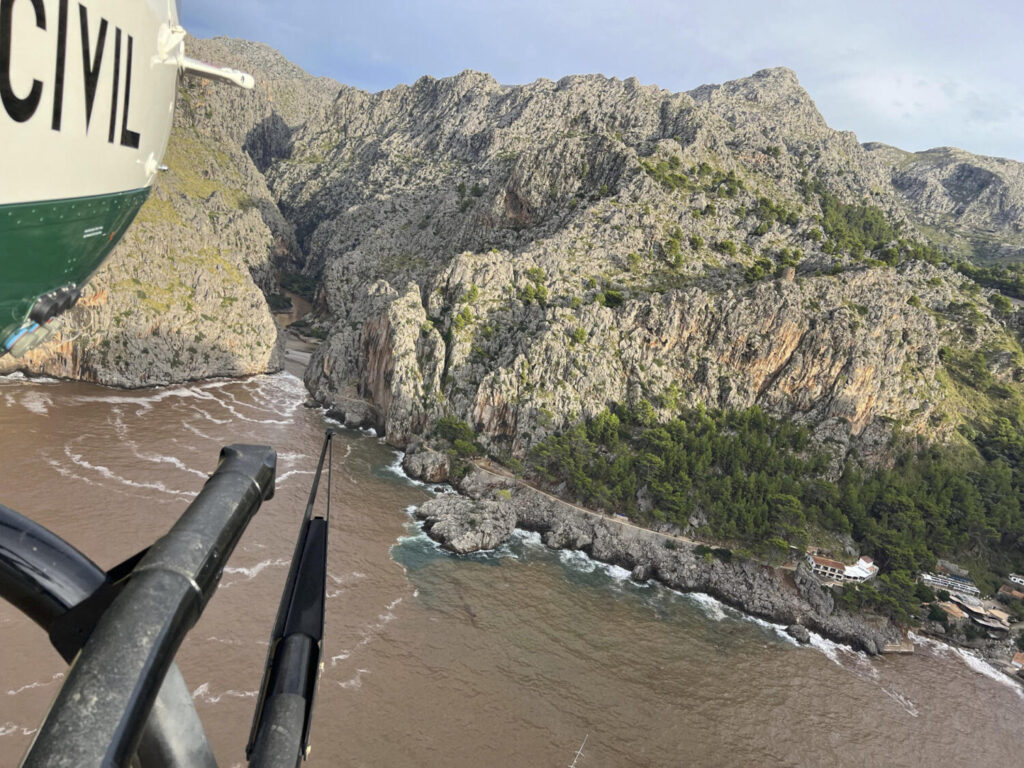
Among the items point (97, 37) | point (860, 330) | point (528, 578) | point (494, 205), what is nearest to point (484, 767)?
point (528, 578)

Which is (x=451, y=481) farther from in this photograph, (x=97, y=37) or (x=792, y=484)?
(x=97, y=37)

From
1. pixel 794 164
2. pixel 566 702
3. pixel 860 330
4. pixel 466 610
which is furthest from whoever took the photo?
pixel 794 164

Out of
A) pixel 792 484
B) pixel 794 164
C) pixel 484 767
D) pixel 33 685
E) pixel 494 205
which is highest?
pixel 794 164

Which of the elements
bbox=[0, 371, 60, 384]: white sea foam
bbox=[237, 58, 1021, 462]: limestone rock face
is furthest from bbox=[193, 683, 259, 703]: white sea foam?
bbox=[0, 371, 60, 384]: white sea foam

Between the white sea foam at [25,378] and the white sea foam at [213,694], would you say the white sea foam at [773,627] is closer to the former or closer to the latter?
the white sea foam at [213,694]

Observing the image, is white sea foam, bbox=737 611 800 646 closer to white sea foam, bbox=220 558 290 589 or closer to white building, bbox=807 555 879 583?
white building, bbox=807 555 879 583

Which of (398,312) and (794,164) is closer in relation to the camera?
(398,312)

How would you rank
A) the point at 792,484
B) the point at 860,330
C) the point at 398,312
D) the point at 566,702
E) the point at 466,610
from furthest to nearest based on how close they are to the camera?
the point at 398,312, the point at 860,330, the point at 792,484, the point at 466,610, the point at 566,702
